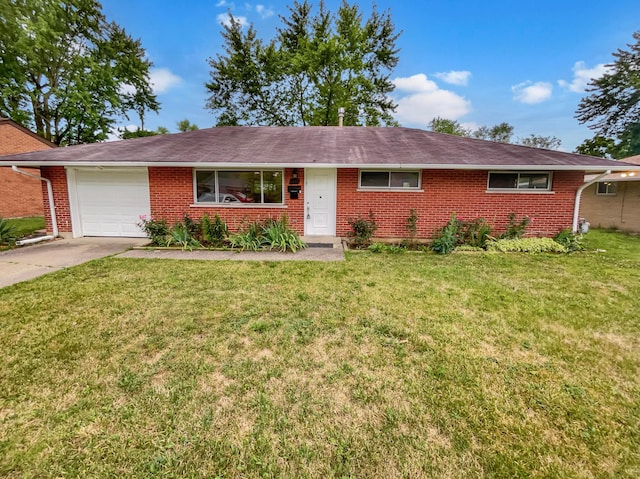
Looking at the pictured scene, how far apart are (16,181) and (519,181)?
2156 cm

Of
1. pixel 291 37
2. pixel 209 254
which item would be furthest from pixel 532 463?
pixel 291 37

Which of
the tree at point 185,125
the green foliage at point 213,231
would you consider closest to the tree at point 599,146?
the green foliage at point 213,231

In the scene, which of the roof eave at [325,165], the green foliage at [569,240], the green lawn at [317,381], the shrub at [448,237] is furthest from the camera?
the green foliage at [569,240]

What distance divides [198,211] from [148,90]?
23.1 metres

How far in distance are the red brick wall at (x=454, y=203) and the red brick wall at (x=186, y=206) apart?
4.86 feet

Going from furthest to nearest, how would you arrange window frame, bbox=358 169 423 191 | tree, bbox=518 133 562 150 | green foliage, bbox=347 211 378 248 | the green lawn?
tree, bbox=518 133 562 150, window frame, bbox=358 169 423 191, green foliage, bbox=347 211 378 248, the green lawn

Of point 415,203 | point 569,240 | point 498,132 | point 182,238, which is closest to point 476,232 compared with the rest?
point 415,203

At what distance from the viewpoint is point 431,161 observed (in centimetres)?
799

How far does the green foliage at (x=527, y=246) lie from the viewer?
800cm

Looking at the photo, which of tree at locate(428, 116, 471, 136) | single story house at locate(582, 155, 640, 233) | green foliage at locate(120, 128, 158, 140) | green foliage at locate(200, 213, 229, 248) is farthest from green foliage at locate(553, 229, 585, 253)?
tree at locate(428, 116, 471, 136)

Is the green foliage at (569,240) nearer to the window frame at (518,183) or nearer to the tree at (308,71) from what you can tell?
the window frame at (518,183)

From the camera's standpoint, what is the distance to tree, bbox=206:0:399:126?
857 inches

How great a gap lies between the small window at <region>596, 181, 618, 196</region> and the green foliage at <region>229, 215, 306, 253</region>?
47.4 ft

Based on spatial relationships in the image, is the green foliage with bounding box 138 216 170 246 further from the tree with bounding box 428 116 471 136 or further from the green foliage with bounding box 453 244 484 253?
the tree with bounding box 428 116 471 136
